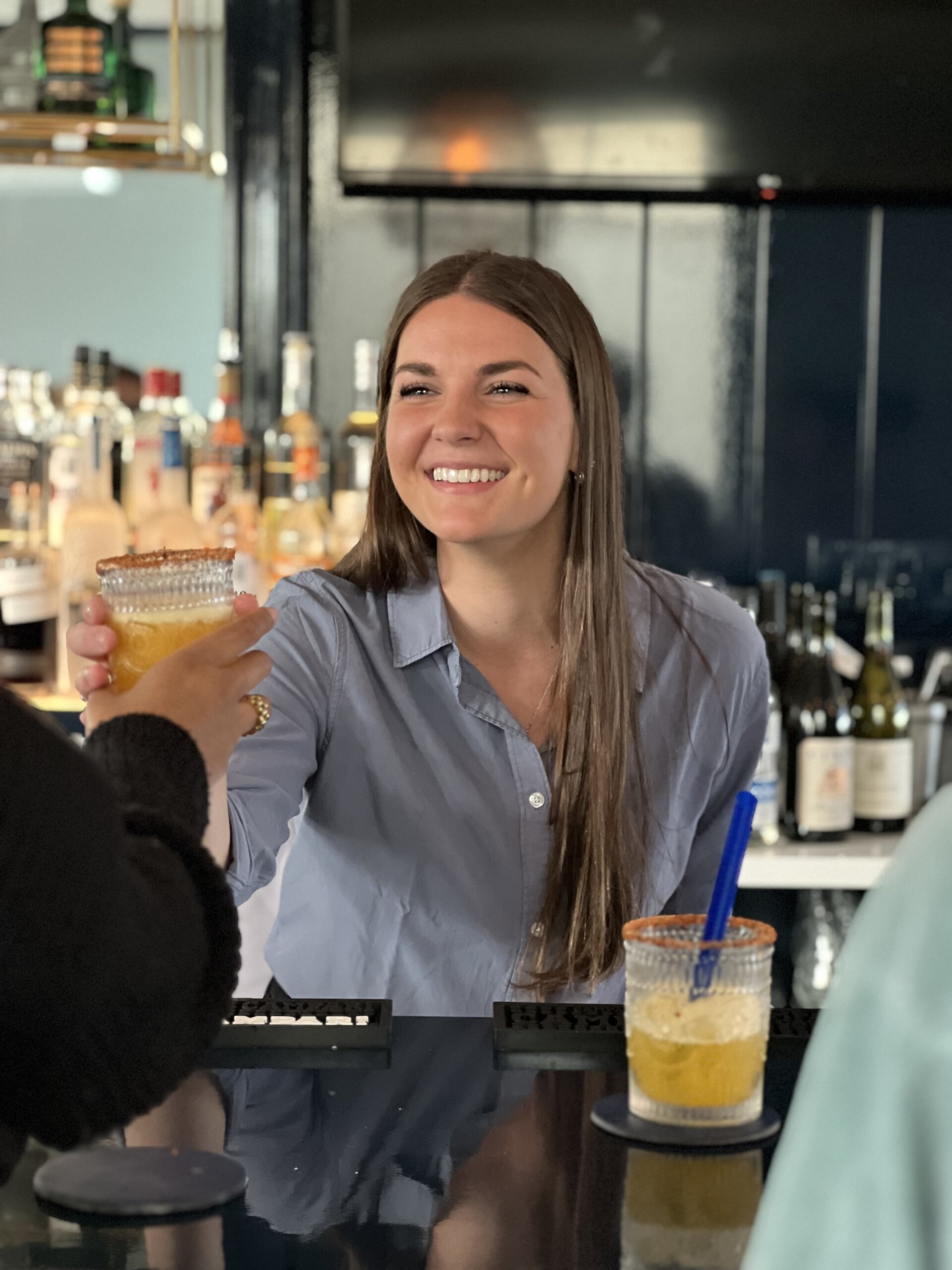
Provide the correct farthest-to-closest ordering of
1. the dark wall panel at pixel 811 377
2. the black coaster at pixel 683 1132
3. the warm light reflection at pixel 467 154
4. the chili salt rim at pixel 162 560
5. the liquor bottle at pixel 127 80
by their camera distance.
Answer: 1. the dark wall panel at pixel 811 377
2. the warm light reflection at pixel 467 154
3. the liquor bottle at pixel 127 80
4. the chili salt rim at pixel 162 560
5. the black coaster at pixel 683 1132

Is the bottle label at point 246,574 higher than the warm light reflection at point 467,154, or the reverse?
the warm light reflection at point 467,154

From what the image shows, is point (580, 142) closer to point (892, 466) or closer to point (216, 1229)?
point (892, 466)

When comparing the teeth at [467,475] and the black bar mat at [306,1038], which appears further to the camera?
the teeth at [467,475]

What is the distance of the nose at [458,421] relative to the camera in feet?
4.40

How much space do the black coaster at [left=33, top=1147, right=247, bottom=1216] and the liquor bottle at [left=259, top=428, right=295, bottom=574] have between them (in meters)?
1.74

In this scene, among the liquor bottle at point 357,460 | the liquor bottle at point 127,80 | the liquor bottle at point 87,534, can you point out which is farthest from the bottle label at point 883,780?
the liquor bottle at point 127,80

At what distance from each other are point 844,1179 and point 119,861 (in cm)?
36

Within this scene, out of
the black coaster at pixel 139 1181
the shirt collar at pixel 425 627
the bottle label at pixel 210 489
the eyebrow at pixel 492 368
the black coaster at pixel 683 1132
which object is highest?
the eyebrow at pixel 492 368

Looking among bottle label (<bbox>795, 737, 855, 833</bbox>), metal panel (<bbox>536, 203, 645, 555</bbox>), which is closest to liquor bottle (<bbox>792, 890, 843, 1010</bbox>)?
bottle label (<bbox>795, 737, 855, 833</bbox>)

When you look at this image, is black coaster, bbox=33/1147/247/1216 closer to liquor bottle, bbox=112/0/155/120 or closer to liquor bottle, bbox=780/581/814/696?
liquor bottle, bbox=780/581/814/696

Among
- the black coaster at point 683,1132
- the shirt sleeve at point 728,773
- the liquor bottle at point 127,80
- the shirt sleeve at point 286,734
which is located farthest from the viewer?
the liquor bottle at point 127,80

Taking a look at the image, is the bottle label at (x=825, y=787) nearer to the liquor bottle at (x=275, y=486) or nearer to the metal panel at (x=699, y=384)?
the metal panel at (x=699, y=384)

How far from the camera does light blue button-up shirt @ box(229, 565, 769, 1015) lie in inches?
50.9

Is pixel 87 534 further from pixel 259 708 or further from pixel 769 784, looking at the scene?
pixel 259 708
